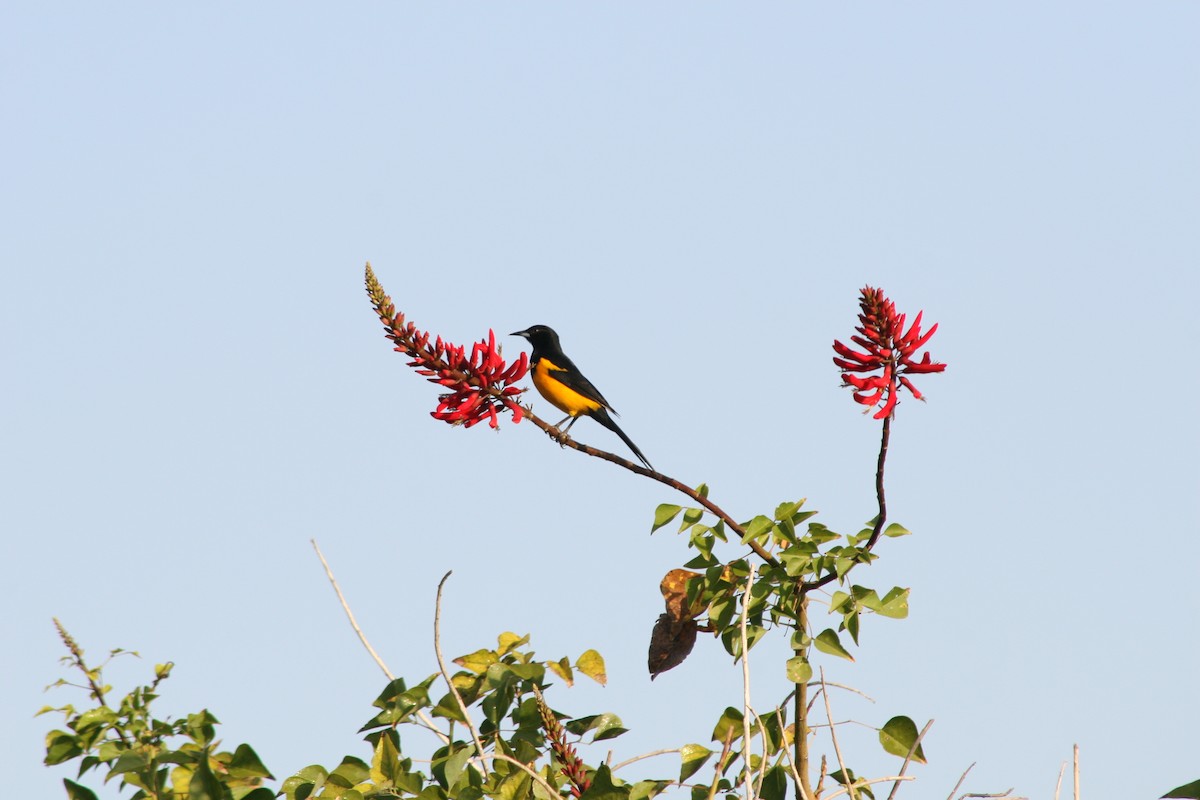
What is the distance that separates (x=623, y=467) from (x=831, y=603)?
0.61m

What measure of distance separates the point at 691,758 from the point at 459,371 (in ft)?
4.06

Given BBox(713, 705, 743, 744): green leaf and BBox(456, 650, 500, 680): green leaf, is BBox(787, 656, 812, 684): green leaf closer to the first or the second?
BBox(713, 705, 743, 744): green leaf

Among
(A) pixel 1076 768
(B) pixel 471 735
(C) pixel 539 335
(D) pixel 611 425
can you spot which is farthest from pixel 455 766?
(C) pixel 539 335

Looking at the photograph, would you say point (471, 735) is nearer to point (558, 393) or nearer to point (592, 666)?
point (592, 666)

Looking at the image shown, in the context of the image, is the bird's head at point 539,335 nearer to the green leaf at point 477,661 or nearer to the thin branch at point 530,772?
the green leaf at point 477,661

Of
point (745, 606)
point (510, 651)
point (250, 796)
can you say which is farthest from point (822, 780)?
point (250, 796)

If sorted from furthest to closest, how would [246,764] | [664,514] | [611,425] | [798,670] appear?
[611,425] < [664,514] < [798,670] < [246,764]

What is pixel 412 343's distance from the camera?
3.68 m

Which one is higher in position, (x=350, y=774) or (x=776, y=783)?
Result: (x=350, y=774)

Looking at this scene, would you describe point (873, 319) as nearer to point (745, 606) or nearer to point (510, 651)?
point (745, 606)

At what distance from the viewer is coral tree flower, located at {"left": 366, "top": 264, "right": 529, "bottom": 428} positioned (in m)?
3.68

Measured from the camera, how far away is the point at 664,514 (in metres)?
3.30

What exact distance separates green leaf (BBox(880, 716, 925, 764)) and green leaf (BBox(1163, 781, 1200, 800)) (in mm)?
1242

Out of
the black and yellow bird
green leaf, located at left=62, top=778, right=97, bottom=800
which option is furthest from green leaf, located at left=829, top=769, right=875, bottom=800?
the black and yellow bird
